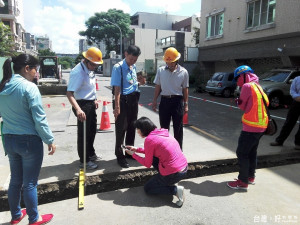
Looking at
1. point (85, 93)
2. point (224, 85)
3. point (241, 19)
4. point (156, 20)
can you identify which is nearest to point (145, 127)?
point (85, 93)

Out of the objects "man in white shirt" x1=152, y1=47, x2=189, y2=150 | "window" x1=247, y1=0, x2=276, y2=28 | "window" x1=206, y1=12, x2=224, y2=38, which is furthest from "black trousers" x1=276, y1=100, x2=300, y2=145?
"window" x1=206, y1=12, x2=224, y2=38

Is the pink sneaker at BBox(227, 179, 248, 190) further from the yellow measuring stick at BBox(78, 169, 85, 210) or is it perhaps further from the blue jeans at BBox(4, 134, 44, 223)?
the blue jeans at BBox(4, 134, 44, 223)

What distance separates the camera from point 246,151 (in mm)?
3369

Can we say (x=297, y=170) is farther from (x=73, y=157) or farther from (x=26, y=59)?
(x=26, y=59)

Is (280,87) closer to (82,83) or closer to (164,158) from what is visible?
(164,158)

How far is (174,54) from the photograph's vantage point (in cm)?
387

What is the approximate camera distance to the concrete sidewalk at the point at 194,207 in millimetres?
2795

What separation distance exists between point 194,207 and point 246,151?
3.40 ft

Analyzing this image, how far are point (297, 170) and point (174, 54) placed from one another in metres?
2.82

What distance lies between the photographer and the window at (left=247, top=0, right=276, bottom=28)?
14012 mm

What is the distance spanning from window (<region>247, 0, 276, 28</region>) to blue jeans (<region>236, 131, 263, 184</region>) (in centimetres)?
1293

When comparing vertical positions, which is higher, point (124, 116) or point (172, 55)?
point (172, 55)

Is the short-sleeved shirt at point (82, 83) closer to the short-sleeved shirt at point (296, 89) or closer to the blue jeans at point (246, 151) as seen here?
the blue jeans at point (246, 151)

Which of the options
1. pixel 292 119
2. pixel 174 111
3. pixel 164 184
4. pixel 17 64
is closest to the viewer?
pixel 17 64
